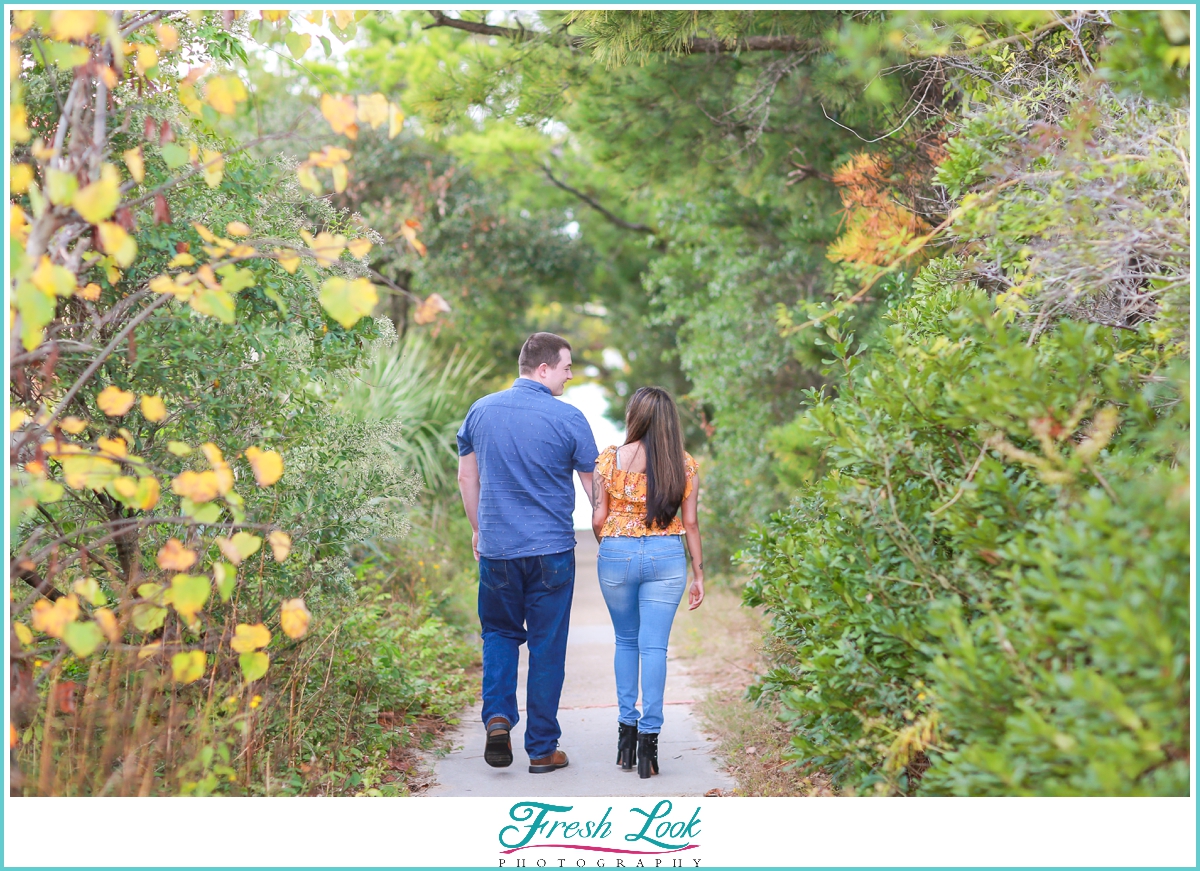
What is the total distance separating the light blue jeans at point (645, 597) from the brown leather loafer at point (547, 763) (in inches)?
13.6

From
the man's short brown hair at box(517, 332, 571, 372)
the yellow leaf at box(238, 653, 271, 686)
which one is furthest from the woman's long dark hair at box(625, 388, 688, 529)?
the yellow leaf at box(238, 653, 271, 686)

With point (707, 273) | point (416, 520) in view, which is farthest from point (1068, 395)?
point (707, 273)

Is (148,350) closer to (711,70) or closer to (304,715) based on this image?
(304,715)

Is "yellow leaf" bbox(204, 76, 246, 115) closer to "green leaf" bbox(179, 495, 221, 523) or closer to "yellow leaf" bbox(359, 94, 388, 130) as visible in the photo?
"yellow leaf" bbox(359, 94, 388, 130)

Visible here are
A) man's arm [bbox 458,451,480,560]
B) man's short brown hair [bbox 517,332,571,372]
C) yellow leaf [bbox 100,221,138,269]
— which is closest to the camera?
yellow leaf [bbox 100,221,138,269]

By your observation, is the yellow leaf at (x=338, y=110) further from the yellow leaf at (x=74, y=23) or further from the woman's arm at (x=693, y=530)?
the woman's arm at (x=693, y=530)

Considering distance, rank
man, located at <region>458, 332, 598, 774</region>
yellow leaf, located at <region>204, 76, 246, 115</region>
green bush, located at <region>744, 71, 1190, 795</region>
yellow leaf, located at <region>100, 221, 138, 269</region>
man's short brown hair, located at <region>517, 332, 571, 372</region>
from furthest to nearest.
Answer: man's short brown hair, located at <region>517, 332, 571, 372</region>, man, located at <region>458, 332, 598, 774</region>, yellow leaf, located at <region>204, 76, 246, 115</region>, yellow leaf, located at <region>100, 221, 138, 269</region>, green bush, located at <region>744, 71, 1190, 795</region>

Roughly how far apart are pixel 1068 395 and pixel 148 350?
2.95 meters

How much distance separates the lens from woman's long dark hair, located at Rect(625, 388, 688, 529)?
3893 millimetres

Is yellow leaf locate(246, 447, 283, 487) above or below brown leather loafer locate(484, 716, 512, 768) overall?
above

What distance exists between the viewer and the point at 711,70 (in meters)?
6.38

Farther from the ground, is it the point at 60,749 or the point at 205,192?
the point at 205,192

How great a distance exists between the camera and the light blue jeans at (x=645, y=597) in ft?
12.8

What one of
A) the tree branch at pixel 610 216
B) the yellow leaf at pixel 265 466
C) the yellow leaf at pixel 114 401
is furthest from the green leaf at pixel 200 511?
the tree branch at pixel 610 216
